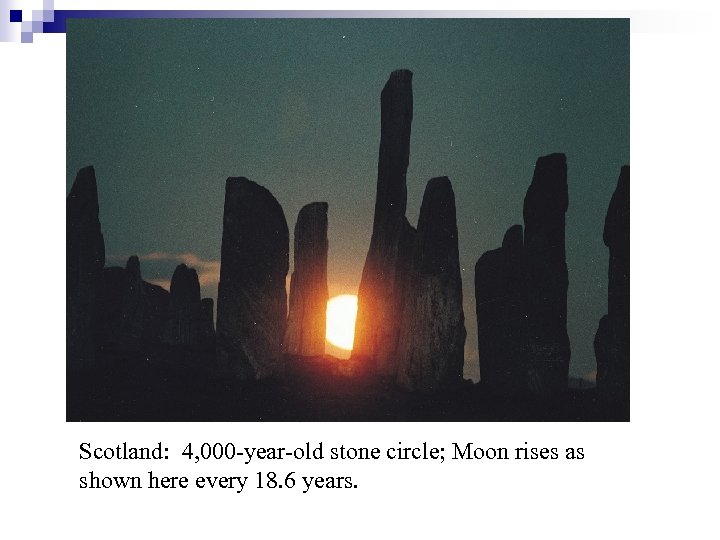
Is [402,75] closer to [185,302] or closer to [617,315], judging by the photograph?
[617,315]

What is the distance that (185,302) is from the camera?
22781 millimetres

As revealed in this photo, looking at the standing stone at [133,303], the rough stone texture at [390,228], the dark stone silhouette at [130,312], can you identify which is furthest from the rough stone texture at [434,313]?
the standing stone at [133,303]

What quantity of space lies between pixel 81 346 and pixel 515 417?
7299mm

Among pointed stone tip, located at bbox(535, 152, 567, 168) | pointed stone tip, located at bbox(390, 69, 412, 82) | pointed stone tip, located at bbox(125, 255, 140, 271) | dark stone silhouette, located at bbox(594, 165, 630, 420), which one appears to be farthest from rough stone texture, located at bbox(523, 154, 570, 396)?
pointed stone tip, located at bbox(125, 255, 140, 271)

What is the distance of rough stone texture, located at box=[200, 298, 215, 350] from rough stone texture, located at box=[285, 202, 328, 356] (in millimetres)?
2322

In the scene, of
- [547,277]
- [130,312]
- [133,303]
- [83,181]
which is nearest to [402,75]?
[547,277]

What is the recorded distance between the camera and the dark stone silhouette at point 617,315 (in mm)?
13750

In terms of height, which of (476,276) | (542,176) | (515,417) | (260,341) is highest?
(542,176)

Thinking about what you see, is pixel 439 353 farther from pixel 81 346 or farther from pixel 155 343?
pixel 155 343

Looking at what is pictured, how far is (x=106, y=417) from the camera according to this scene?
10.3 meters

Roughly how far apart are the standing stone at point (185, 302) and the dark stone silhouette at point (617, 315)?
1165 cm

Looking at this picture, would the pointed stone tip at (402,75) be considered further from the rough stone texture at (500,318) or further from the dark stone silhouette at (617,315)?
the dark stone silhouette at (617,315)

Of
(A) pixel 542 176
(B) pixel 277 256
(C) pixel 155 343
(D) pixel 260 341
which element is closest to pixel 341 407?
(D) pixel 260 341

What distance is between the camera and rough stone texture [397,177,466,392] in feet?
45.5
